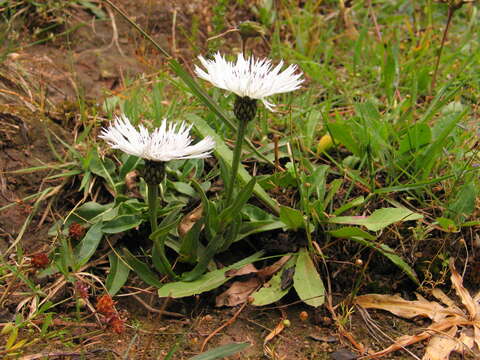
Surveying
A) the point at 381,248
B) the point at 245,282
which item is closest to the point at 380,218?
the point at 381,248

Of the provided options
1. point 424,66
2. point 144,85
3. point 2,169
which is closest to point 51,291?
point 2,169

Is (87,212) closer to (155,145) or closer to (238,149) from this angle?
(155,145)

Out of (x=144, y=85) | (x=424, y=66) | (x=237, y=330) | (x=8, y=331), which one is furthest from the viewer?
(x=424, y=66)

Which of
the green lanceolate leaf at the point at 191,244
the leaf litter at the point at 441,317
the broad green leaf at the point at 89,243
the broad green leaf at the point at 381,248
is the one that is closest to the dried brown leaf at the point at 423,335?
the leaf litter at the point at 441,317

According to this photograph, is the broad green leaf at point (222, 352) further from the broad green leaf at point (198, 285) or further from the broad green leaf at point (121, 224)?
the broad green leaf at point (121, 224)

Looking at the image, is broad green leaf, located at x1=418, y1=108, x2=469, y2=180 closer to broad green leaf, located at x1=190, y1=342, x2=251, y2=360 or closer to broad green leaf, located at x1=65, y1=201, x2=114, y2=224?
broad green leaf, located at x1=190, y1=342, x2=251, y2=360

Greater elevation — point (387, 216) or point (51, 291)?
point (387, 216)

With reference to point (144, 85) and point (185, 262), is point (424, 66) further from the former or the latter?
point (185, 262)
